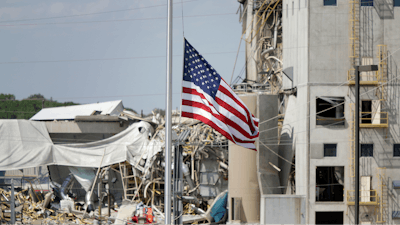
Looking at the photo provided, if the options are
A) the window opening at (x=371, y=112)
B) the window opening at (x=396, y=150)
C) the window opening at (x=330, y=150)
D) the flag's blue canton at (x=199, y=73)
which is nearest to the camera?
the flag's blue canton at (x=199, y=73)

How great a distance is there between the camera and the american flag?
43.2 ft

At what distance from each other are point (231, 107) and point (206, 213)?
13.7 m

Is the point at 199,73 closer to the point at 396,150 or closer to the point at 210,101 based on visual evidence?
the point at 210,101

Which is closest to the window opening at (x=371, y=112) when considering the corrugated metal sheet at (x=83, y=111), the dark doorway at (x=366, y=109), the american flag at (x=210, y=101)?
the dark doorway at (x=366, y=109)

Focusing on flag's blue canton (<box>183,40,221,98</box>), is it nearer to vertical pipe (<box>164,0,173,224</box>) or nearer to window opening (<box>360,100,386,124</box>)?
vertical pipe (<box>164,0,173,224</box>)

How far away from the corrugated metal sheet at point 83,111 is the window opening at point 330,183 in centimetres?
1716

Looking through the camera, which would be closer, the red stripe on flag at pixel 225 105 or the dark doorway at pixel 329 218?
the red stripe on flag at pixel 225 105

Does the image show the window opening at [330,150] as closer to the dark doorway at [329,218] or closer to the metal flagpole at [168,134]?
the dark doorway at [329,218]

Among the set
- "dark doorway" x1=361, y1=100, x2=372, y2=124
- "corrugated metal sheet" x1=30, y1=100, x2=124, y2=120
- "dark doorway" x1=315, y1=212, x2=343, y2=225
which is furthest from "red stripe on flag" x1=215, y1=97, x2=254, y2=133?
"corrugated metal sheet" x1=30, y1=100, x2=124, y2=120

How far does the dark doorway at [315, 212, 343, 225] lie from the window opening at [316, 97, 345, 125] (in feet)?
17.5

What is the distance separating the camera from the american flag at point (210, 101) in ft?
43.2

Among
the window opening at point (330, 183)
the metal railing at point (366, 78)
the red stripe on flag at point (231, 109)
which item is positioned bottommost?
the window opening at point (330, 183)

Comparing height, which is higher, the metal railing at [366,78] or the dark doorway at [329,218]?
the metal railing at [366,78]

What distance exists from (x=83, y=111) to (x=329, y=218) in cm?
2112
